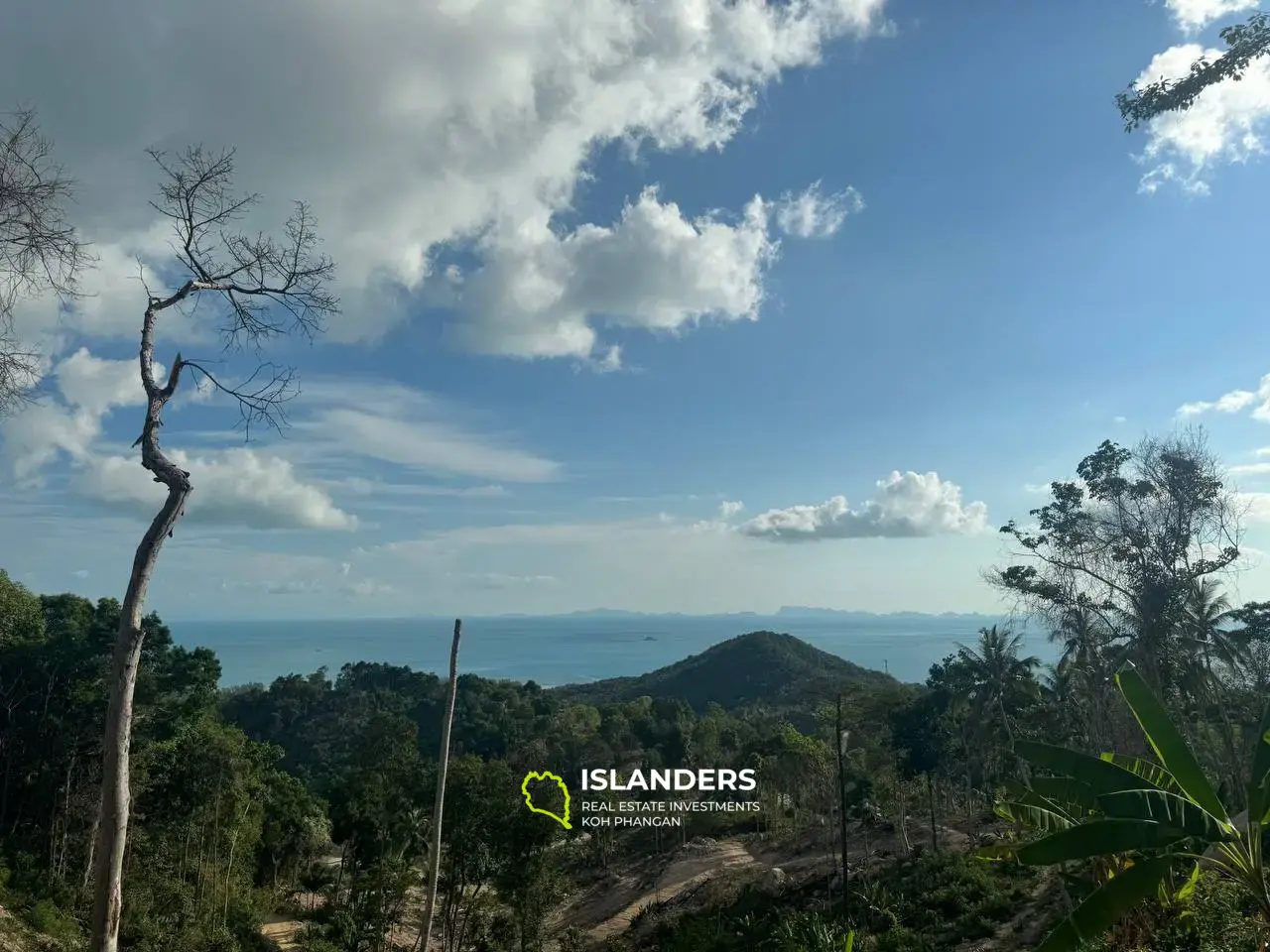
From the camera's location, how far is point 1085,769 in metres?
5.21

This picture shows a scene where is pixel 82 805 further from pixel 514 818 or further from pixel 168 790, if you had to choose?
pixel 514 818

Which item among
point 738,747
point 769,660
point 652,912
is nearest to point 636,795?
point 738,747

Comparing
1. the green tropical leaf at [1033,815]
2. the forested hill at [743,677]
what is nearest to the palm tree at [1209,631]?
the green tropical leaf at [1033,815]

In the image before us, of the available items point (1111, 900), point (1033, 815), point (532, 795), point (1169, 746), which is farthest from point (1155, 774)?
point (532, 795)

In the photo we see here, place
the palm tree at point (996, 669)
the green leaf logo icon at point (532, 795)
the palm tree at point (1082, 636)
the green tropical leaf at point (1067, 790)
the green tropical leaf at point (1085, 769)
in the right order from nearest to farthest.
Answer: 1. the green tropical leaf at point (1085, 769)
2. the green tropical leaf at point (1067, 790)
3. the green leaf logo icon at point (532, 795)
4. the palm tree at point (1082, 636)
5. the palm tree at point (996, 669)

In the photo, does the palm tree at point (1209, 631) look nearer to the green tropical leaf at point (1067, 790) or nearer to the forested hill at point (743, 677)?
the green tropical leaf at point (1067, 790)

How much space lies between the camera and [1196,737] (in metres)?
16.9

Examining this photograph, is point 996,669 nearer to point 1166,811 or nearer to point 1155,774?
point 1155,774

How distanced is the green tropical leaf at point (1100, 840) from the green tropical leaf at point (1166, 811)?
5 centimetres

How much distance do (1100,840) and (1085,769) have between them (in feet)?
2.02

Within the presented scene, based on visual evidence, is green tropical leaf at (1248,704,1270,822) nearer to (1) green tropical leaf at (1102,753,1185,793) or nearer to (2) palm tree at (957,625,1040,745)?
(1) green tropical leaf at (1102,753,1185,793)

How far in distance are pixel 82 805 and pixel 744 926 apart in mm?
15259

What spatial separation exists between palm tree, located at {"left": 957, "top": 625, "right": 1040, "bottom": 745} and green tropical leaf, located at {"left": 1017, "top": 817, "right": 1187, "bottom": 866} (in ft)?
58.6

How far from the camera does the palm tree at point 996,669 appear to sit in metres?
21.4
